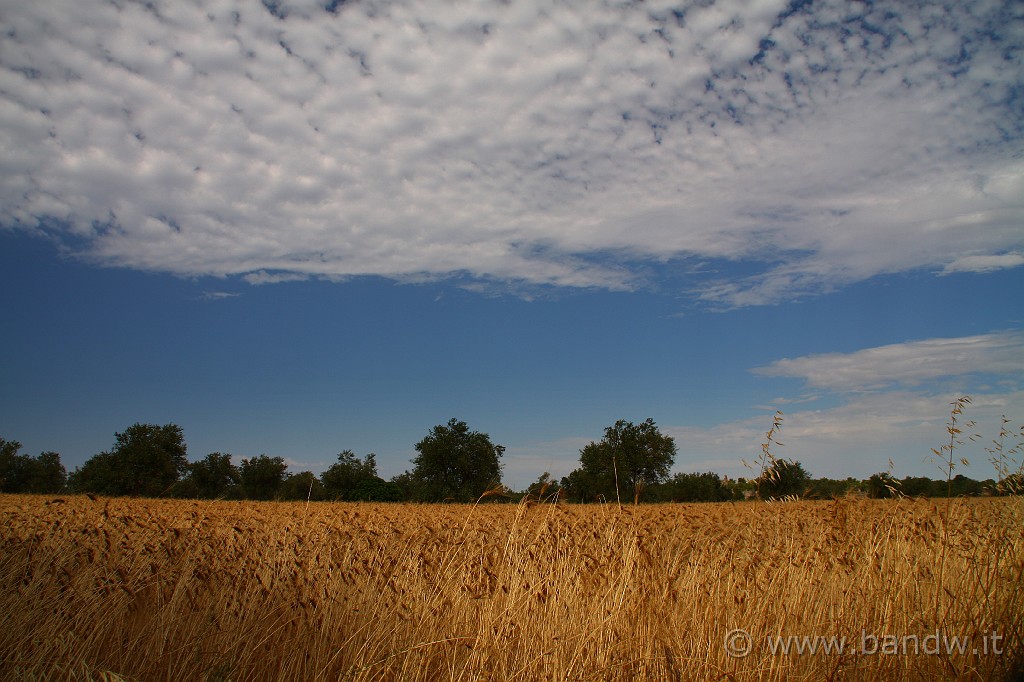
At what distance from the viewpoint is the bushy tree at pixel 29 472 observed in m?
85.7

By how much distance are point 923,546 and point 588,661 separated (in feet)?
18.1

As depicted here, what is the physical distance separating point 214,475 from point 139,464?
9812mm

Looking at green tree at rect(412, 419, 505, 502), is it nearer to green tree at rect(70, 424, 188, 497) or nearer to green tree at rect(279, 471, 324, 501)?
green tree at rect(279, 471, 324, 501)

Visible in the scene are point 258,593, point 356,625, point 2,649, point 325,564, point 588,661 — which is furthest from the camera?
point 325,564

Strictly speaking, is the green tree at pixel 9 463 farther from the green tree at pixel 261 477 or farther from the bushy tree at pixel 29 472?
Result: the green tree at pixel 261 477

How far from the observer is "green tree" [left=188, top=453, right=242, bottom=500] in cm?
7994

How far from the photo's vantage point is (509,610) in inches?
222

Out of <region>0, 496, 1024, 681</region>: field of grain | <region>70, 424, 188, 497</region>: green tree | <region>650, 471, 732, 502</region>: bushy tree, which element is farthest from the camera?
<region>70, 424, 188, 497</region>: green tree

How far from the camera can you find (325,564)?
722 centimetres

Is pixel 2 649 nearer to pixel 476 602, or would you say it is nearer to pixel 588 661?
pixel 476 602

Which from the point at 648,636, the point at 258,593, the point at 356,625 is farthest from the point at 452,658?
the point at 258,593

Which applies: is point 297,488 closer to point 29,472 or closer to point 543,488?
point 29,472

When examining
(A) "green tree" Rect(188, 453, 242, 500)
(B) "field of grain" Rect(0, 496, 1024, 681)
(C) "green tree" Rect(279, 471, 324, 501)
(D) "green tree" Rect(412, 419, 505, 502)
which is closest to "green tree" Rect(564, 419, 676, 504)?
(D) "green tree" Rect(412, 419, 505, 502)

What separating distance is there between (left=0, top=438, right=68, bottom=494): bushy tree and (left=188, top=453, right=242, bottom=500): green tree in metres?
23.8
